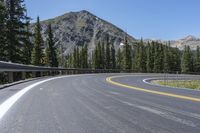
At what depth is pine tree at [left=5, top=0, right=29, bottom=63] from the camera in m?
46.7

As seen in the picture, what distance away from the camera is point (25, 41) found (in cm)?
4919

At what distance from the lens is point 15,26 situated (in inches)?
1898

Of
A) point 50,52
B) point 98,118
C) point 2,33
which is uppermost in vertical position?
point 2,33

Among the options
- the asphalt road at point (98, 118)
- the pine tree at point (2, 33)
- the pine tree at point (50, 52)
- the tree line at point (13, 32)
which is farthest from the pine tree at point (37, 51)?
the asphalt road at point (98, 118)

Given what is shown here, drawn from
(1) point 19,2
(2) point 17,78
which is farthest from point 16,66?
(1) point 19,2

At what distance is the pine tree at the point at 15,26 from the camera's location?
46688mm

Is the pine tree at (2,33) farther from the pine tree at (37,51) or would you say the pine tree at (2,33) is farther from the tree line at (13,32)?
the pine tree at (37,51)

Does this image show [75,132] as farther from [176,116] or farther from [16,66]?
[16,66]

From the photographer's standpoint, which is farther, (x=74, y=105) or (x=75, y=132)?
(x=74, y=105)

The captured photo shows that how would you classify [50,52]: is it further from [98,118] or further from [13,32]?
[98,118]

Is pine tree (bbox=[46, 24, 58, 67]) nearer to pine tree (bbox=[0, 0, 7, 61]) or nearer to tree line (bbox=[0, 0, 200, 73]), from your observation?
tree line (bbox=[0, 0, 200, 73])

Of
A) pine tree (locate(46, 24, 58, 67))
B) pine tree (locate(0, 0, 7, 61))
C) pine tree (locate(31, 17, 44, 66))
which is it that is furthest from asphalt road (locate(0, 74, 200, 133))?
pine tree (locate(46, 24, 58, 67))

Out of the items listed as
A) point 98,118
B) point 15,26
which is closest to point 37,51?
point 15,26

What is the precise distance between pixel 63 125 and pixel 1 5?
134 ft
